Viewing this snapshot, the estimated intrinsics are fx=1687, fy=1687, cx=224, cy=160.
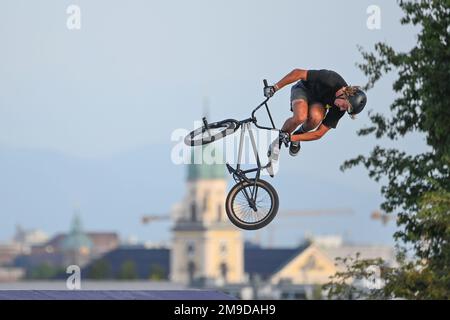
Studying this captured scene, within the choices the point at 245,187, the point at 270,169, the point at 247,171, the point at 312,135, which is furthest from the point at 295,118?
the point at 245,187

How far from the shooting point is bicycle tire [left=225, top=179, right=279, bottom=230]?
29.9m

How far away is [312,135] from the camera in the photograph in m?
30.2

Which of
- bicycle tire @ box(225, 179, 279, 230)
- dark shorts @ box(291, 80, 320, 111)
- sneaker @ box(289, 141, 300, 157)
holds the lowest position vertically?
bicycle tire @ box(225, 179, 279, 230)

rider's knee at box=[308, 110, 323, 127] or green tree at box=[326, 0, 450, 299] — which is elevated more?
green tree at box=[326, 0, 450, 299]

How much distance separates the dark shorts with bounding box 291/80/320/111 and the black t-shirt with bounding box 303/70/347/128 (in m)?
0.05

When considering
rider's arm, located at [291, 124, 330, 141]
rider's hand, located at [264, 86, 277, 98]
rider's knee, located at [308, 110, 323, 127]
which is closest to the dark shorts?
rider's knee, located at [308, 110, 323, 127]

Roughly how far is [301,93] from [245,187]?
2.07m

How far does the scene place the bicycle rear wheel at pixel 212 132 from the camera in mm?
29375

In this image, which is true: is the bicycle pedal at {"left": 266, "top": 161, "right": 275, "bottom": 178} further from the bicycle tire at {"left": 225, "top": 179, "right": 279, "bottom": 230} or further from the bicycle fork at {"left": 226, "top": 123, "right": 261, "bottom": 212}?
the bicycle tire at {"left": 225, "top": 179, "right": 279, "bottom": 230}

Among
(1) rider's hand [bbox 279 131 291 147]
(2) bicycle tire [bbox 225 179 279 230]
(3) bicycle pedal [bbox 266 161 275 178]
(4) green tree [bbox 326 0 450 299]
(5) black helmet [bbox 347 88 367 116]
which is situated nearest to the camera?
(5) black helmet [bbox 347 88 367 116]
